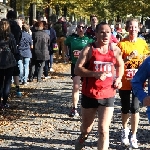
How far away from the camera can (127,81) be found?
6.11m

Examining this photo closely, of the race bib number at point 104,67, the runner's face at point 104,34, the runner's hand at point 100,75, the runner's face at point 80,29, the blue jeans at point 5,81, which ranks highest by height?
the runner's face at point 104,34

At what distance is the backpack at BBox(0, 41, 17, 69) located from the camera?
828 cm

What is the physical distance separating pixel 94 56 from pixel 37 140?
2.13 metres

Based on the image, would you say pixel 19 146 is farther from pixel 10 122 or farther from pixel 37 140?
pixel 10 122

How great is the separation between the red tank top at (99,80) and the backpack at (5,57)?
3.46 meters

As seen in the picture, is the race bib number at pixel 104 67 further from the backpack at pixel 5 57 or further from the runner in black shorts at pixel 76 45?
the backpack at pixel 5 57

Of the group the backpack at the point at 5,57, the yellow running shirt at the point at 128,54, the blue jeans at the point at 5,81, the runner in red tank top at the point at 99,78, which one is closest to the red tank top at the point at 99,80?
the runner in red tank top at the point at 99,78

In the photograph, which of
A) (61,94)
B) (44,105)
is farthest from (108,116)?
(61,94)

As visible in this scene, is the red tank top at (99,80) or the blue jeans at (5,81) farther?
the blue jeans at (5,81)

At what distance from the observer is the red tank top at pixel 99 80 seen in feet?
16.7

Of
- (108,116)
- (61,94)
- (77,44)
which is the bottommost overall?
(61,94)

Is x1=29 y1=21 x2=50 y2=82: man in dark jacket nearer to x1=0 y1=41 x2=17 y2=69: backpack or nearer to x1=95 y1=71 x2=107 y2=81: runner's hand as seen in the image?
x1=0 y1=41 x2=17 y2=69: backpack

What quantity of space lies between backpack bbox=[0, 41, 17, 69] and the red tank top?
11.4ft

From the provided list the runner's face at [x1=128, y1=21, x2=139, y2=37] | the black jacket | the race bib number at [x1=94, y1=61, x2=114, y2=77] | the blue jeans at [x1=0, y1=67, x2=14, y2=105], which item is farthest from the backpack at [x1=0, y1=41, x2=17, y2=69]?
the black jacket
